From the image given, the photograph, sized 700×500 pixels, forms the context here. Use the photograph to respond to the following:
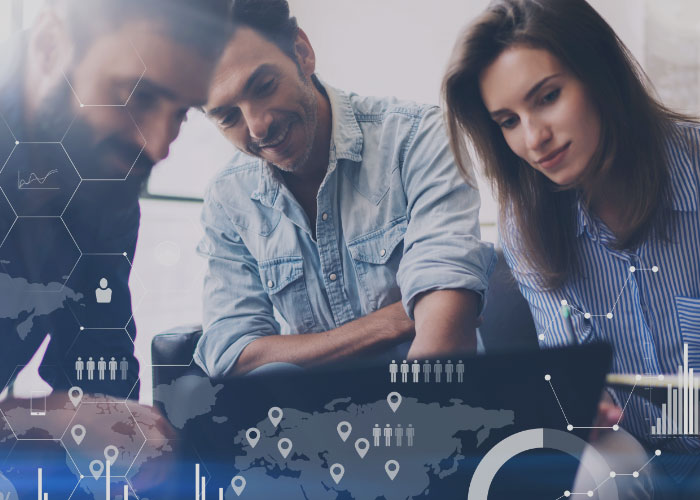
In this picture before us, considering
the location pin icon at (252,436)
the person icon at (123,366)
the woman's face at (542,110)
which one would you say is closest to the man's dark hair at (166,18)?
the woman's face at (542,110)

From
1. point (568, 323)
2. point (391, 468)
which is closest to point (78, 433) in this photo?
point (391, 468)

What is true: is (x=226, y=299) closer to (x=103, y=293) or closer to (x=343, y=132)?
(x=103, y=293)

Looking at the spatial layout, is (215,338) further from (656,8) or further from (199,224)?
(656,8)

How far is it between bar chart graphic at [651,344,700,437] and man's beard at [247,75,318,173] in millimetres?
744

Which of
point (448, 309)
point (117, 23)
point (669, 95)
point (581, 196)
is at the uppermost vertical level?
point (117, 23)

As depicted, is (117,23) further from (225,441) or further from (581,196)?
(581,196)

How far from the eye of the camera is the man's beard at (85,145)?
3.90 ft

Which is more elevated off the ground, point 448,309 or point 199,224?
point 199,224

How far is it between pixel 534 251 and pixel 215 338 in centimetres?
58

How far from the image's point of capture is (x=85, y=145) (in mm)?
1199

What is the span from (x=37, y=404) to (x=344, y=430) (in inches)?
22.5

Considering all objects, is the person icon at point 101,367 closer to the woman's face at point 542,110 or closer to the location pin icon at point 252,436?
the location pin icon at point 252,436

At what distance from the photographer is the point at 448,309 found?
3.65 ft

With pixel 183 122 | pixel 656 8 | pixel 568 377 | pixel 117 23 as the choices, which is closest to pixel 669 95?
pixel 656 8
